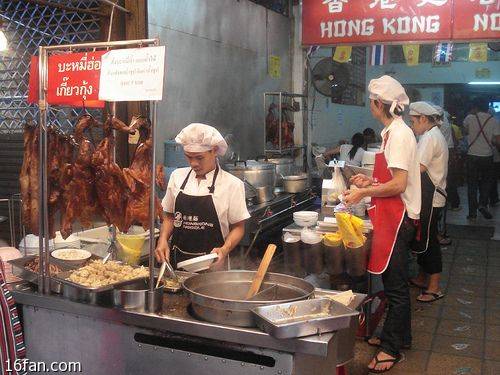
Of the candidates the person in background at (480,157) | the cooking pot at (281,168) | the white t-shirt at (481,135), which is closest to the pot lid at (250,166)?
the cooking pot at (281,168)

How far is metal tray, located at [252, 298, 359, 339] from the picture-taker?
2.22 metres

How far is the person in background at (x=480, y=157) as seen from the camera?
10.8 m

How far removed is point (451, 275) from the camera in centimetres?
745

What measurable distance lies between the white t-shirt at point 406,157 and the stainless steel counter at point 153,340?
87.5 inches

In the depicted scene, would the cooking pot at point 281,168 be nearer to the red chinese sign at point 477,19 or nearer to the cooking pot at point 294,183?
the cooking pot at point 294,183

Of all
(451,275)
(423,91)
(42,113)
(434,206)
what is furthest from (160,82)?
(423,91)

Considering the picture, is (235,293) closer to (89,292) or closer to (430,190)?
(89,292)

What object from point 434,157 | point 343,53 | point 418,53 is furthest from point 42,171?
point 418,53

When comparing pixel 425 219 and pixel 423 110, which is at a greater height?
pixel 423 110

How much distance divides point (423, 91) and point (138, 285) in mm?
15021

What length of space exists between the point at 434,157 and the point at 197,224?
3.74 m

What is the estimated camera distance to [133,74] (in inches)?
98.7

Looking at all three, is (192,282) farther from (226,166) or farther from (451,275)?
(451,275)

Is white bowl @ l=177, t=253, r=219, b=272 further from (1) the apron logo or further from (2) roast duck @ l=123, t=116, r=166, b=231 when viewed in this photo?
(1) the apron logo
